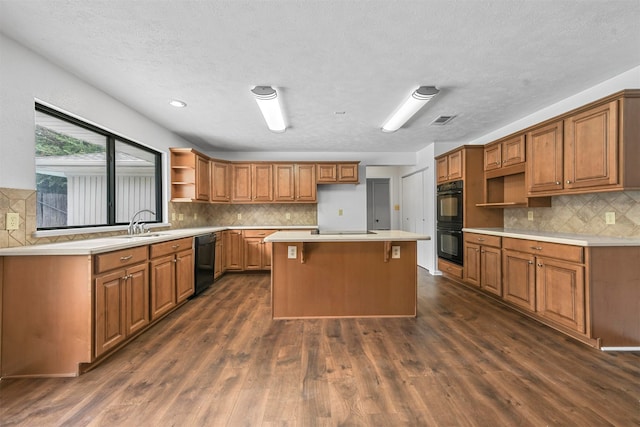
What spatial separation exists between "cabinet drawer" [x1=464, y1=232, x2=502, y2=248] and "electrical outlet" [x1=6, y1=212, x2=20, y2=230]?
4.52 metres

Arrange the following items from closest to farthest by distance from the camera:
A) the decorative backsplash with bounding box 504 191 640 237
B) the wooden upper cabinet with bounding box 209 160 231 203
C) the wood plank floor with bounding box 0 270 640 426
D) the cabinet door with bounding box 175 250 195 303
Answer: the wood plank floor with bounding box 0 270 640 426, the decorative backsplash with bounding box 504 191 640 237, the cabinet door with bounding box 175 250 195 303, the wooden upper cabinet with bounding box 209 160 231 203

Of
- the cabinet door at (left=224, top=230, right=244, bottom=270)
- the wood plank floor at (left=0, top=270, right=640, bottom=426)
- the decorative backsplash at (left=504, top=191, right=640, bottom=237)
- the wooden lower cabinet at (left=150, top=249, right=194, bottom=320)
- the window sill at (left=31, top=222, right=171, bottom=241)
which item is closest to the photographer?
the wood plank floor at (left=0, top=270, right=640, bottom=426)

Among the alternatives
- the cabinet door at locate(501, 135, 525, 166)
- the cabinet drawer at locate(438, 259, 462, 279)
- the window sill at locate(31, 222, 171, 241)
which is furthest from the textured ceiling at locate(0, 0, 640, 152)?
the cabinet drawer at locate(438, 259, 462, 279)

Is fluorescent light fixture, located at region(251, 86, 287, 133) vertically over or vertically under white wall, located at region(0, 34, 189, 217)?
over

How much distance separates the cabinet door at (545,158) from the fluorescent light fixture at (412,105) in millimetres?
1290

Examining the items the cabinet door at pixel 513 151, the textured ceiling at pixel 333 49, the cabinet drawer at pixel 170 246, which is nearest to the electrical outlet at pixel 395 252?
the textured ceiling at pixel 333 49

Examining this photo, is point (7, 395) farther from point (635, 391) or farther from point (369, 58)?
point (635, 391)

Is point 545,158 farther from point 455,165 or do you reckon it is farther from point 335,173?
point 335,173

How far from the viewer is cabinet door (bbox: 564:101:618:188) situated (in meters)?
2.22

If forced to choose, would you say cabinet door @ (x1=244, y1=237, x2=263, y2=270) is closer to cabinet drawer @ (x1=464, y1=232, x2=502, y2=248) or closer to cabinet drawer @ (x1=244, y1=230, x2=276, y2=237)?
cabinet drawer @ (x1=244, y1=230, x2=276, y2=237)

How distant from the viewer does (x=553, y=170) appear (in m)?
2.76

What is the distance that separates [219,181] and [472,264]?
431 cm

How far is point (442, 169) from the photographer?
14.7ft

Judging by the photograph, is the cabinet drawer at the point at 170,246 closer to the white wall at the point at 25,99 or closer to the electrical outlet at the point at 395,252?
the white wall at the point at 25,99
